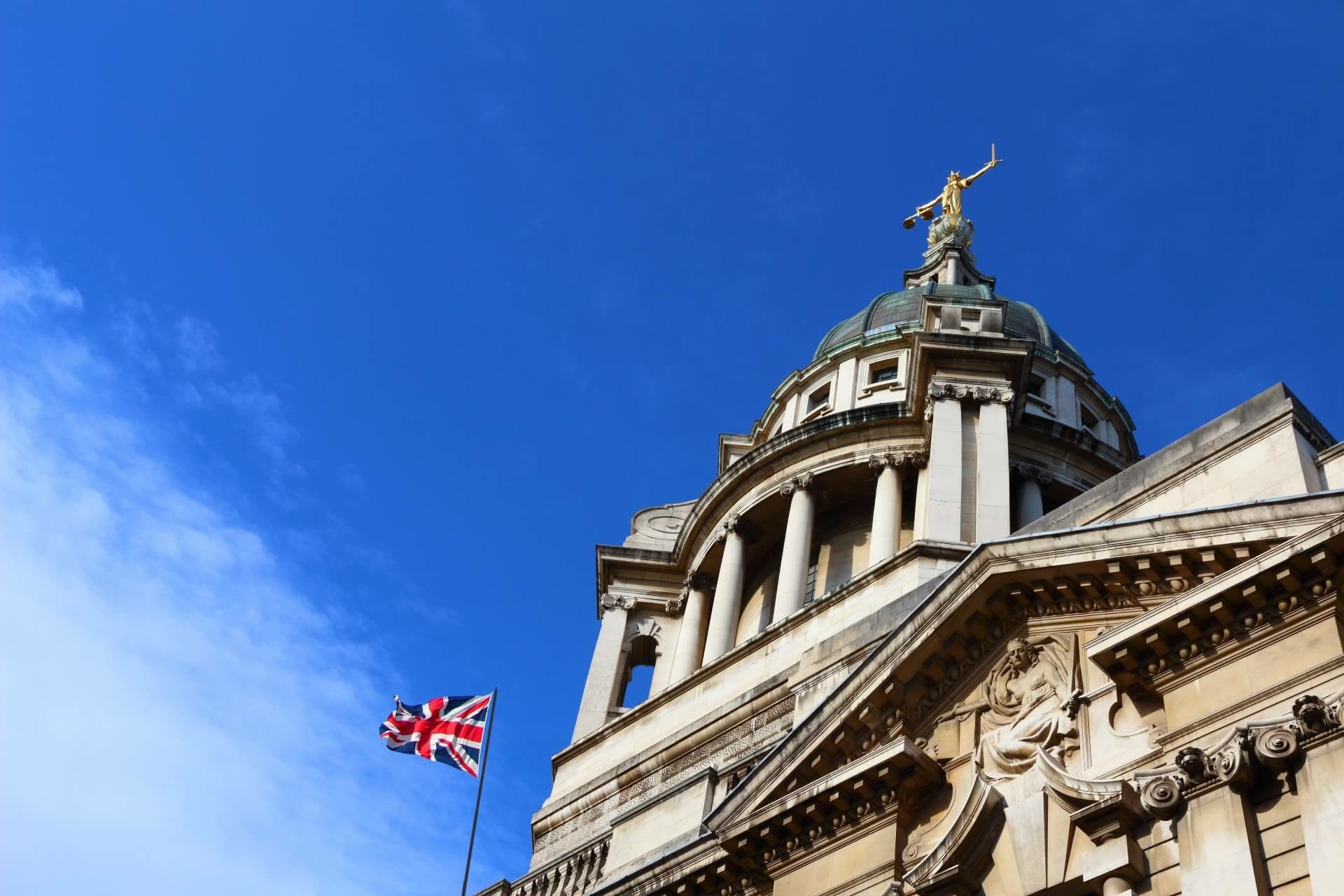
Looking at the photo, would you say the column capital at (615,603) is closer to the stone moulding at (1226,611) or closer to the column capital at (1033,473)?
the column capital at (1033,473)

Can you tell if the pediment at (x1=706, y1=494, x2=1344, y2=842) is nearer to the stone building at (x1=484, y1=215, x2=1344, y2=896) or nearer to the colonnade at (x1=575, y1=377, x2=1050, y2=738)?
the stone building at (x1=484, y1=215, x2=1344, y2=896)

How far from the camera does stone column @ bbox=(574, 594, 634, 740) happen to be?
35781 millimetres

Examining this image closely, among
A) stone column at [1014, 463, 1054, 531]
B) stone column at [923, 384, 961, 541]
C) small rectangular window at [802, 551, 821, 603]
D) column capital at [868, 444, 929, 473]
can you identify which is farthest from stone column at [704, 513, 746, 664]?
stone column at [1014, 463, 1054, 531]

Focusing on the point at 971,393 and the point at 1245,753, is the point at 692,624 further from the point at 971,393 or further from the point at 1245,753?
the point at 1245,753

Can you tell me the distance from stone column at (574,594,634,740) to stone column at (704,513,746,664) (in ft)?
8.25

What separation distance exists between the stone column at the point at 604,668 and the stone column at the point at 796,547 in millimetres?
4271

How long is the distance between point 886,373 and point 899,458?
707cm

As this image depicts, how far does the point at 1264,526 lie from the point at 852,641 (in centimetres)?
Answer: 868

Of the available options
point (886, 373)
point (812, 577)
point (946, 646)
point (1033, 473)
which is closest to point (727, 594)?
point (812, 577)

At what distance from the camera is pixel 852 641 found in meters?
23.5

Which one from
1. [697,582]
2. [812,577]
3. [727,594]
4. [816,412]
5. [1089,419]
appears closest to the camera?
[727,594]

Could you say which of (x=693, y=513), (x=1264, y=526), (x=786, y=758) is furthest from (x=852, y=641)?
(x=693, y=513)

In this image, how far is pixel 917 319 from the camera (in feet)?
Answer: 150

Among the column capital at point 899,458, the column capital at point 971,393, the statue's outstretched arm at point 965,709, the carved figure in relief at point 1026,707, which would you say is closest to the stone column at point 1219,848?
the carved figure in relief at point 1026,707
